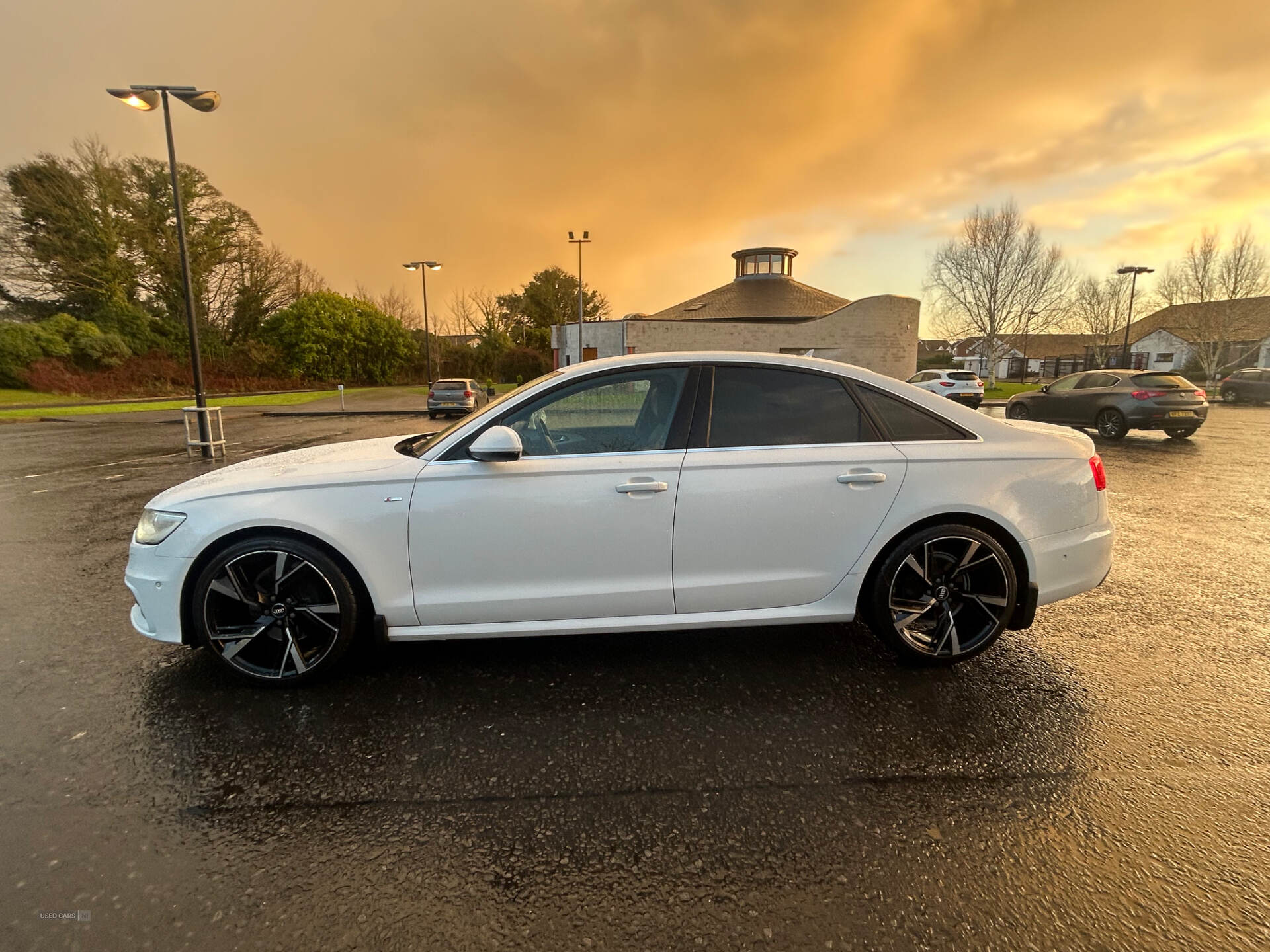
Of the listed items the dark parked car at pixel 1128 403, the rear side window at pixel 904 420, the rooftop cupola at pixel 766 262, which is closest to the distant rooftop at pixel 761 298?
the rooftop cupola at pixel 766 262

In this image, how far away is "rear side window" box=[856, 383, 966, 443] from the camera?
A: 10.5ft

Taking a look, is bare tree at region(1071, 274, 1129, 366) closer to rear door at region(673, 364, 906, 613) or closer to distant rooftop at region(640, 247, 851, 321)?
distant rooftop at region(640, 247, 851, 321)

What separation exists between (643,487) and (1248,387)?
125ft

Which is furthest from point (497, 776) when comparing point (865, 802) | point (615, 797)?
point (865, 802)

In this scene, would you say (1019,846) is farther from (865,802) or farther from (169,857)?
(169,857)

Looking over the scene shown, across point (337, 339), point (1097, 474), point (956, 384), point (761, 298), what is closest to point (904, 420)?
point (1097, 474)

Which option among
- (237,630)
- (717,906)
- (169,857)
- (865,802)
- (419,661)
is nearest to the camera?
(717,906)

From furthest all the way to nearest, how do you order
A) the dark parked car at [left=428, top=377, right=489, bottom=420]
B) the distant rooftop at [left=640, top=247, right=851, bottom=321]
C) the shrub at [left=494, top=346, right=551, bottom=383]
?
the shrub at [left=494, top=346, right=551, bottom=383] < the distant rooftop at [left=640, top=247, right=851, bottom=321] < the dark parked car at [left=428, top=377, right=489, bottom=420]

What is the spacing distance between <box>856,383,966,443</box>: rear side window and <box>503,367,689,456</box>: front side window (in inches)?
41.2

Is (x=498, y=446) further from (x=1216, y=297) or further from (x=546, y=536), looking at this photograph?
(x=1216, y=297)

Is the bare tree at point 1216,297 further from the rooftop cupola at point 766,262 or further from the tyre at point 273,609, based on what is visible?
the tyre at point 273,609

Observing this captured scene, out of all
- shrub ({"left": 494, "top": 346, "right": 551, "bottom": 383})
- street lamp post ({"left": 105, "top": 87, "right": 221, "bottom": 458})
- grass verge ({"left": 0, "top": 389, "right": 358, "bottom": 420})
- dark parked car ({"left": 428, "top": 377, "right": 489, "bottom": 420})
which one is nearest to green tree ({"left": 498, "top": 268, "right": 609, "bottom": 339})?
shrub ({"left": 494, "top": 346, "right": 551, "bottom": 383})

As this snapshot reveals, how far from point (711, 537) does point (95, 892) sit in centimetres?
252

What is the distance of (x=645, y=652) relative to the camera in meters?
3.43
